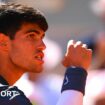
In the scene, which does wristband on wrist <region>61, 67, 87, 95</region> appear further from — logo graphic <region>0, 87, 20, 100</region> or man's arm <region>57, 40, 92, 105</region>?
logo graphic <region>0, 87, 20, 100</region>

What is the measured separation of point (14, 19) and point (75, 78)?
1.58 feet

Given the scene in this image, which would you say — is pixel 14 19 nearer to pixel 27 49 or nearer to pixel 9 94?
pixel 27 49

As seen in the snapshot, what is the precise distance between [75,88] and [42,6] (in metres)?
4.46

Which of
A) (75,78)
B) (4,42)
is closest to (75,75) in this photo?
(75,78)

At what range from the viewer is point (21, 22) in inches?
104

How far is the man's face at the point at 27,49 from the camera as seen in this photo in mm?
2588

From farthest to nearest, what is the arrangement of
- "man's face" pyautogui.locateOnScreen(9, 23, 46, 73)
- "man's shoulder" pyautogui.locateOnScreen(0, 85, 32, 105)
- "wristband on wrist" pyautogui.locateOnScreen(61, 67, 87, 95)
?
"man's face" pyautogui.locateOnScreen(9, 23, 46, 73) < "wristband on wrist" pyautogui.locateOnScreen(61, 67, 87, 95) < "man's shoulder" pyautogui.locateOnScreen(0, 85, 32, 105)

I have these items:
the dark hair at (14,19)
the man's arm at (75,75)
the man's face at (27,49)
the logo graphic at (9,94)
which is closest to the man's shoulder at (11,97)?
the logo graphic at (9,94)

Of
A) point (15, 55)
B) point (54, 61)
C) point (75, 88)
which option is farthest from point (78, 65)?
point (54, 61)

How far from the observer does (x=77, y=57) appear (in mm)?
2504

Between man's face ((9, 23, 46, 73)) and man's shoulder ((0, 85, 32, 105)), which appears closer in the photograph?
man's shoulder ((0, 85, 32, 105))

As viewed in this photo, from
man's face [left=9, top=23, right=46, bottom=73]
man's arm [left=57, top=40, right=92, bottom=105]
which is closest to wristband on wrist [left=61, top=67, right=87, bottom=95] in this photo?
man's arm [left=57, top=40, right=92, bottom=105]

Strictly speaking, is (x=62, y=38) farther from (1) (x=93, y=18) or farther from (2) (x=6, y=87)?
(2) (x=6, y=87)

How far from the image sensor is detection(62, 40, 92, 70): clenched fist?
2.50 metres
